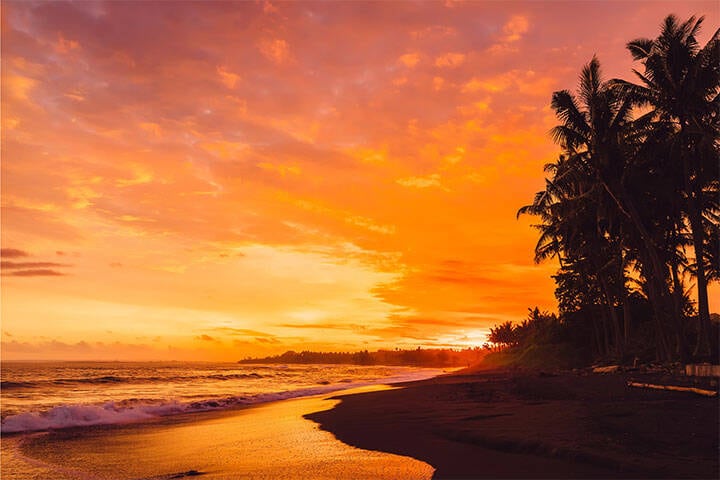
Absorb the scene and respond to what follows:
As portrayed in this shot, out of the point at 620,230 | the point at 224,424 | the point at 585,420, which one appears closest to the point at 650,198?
the point at 620,230

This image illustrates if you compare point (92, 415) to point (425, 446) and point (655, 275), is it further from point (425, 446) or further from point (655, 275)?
point (655, 275)

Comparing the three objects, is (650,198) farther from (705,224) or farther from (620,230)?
(705,224)

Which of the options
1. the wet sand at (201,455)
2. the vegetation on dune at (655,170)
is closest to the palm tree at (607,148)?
the vegetation on dune at (655,170)

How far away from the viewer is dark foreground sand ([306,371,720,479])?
6.45 metres

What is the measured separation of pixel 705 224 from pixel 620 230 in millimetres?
6019

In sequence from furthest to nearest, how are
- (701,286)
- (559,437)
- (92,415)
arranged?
(701,286) < (92,415) < (559,437)

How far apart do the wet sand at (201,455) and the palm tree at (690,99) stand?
18499 millimetres

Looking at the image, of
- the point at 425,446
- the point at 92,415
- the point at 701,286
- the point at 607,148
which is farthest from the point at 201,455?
the point at 607,148

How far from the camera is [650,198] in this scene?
2667 centimetres

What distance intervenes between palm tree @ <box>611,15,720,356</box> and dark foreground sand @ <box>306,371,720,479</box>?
10.9 m

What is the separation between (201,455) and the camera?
31.7ft

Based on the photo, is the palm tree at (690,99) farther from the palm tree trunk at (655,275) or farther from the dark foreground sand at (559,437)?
the dark foreground sand at (559,437)

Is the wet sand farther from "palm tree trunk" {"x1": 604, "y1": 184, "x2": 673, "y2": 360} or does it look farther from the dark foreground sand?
"palm tree trunk" {"x1": 604, "y1": 184, "x2": 673, "y2": 360}

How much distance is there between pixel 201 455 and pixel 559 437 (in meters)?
6.59
